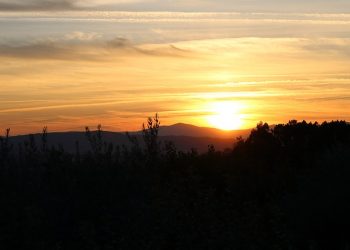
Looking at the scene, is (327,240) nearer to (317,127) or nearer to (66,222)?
(66,222)

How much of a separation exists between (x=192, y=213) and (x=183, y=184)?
2334 millimetres

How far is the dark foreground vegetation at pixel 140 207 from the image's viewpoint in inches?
485

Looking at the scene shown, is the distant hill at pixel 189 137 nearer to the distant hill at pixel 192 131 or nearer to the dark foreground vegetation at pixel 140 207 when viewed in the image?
the distant hill at pixel 192 131

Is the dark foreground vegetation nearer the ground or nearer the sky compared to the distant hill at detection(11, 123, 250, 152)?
nearer the ground

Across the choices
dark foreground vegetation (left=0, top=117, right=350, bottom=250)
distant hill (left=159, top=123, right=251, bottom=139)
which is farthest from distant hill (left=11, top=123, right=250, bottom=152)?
dark foreground vegetation (left=0, top=117, right=350, bottom=250)

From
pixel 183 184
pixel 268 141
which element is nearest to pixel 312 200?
pixel 183 184

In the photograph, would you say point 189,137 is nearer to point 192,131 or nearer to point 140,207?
point 192,131

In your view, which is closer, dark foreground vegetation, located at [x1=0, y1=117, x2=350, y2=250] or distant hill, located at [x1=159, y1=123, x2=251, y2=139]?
dark foreground vegetation, located at [x1=0, y1=117, x2=350, y2=250]

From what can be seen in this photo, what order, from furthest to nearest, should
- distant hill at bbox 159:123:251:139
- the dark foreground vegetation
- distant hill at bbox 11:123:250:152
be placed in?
1. distant hill at bbox 159:123:251:139
2. distant hill at bbox 11:123:250:152
3. the dark foreground vegetation

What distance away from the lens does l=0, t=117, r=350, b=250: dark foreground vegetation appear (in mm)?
12320

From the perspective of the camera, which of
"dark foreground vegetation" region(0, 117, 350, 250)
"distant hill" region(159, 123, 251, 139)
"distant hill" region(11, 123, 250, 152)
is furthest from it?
"distant hill" region(159, 123, 251, 139)

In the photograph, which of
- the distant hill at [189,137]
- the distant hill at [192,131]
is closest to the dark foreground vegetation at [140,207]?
the distant hill at [189,137]

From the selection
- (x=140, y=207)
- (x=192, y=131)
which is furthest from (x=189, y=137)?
(x=140, y=207)

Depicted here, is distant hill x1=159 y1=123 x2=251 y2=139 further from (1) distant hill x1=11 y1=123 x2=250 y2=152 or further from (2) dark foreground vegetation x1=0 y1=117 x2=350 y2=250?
(2) dark foreground vegetation x1=0 y1=117 x2=350 y2=250
